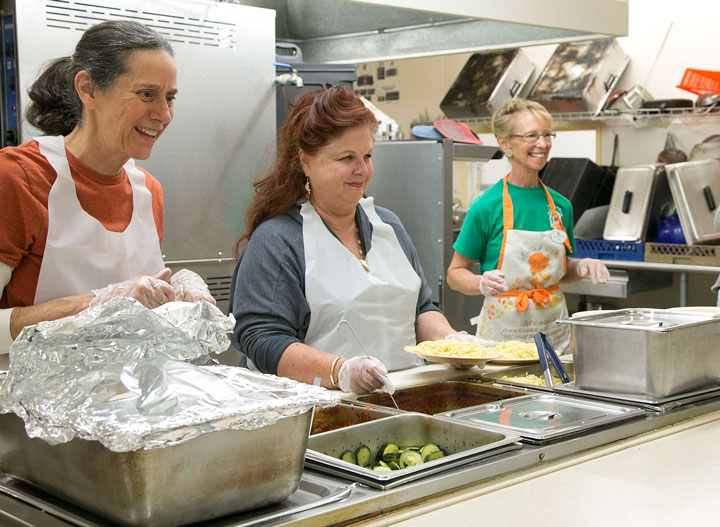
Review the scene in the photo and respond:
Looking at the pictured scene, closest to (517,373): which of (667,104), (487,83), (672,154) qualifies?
(667,104)

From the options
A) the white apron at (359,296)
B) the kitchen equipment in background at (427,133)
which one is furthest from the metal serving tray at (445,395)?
the kitchen equipment in background at (427,133)

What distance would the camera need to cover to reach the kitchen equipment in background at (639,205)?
421 centimetres

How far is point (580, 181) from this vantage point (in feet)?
14.6

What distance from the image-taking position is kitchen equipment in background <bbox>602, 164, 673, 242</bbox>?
4.21 metres

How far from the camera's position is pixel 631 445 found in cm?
156

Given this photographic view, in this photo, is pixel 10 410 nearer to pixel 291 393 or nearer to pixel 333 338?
pixel 291 393

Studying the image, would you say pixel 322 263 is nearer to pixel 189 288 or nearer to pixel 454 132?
pixel 189 288

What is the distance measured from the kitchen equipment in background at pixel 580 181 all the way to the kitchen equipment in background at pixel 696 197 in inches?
16.9

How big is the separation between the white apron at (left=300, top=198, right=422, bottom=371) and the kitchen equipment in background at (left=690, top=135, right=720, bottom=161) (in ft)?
9.31

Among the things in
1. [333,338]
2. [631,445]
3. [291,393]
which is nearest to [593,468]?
[631,445]

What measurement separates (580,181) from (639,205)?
35cm

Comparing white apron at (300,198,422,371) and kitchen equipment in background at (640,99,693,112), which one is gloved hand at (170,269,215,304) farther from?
kitchen equipment in background at (640,99,693,112)

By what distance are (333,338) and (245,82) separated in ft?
4.85

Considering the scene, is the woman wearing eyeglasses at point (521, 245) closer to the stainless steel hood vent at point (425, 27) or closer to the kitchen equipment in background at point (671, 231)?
the stainless steel hood vent at point (425, 27)
